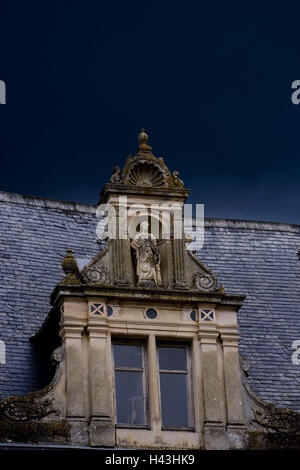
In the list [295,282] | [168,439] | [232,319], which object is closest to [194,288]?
[232,319]

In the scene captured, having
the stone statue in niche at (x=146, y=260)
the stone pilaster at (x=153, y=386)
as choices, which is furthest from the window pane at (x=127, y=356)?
the stone statue in niche at (x=146, y=260)

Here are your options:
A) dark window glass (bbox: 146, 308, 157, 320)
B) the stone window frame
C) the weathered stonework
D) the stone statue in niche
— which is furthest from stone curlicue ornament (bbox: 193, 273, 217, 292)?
the stone window frame

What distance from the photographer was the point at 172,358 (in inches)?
1200

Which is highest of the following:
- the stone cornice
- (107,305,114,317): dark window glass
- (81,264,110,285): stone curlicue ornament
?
(81,264,110,285): stone curlicue ornament

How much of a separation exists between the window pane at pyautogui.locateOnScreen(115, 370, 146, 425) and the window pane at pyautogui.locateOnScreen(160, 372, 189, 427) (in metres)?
0.42

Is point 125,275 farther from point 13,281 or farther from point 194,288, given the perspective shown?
point 13,281

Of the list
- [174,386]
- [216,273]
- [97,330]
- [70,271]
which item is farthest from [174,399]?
[216,273]

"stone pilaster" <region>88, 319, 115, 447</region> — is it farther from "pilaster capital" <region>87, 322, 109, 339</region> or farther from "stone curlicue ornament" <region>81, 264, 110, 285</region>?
"stone curlicue ornament" <region>81, 264, 110, 285</region>

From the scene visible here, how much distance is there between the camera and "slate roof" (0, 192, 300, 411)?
31672 millimetres

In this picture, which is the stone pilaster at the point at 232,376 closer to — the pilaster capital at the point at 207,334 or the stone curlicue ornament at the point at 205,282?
the pilaster capital at the point at 207,334

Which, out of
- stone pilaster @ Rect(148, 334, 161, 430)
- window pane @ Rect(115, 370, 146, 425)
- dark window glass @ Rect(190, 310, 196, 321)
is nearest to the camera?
stone pilaster @ Rect(148, 334, 161, 430)

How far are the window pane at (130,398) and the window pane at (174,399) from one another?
0.42 m

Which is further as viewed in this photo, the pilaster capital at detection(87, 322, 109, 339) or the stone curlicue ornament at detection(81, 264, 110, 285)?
the stone curlicue ornament at detection(81, 264, 110, 285)

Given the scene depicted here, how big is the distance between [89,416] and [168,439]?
5.29 feet
